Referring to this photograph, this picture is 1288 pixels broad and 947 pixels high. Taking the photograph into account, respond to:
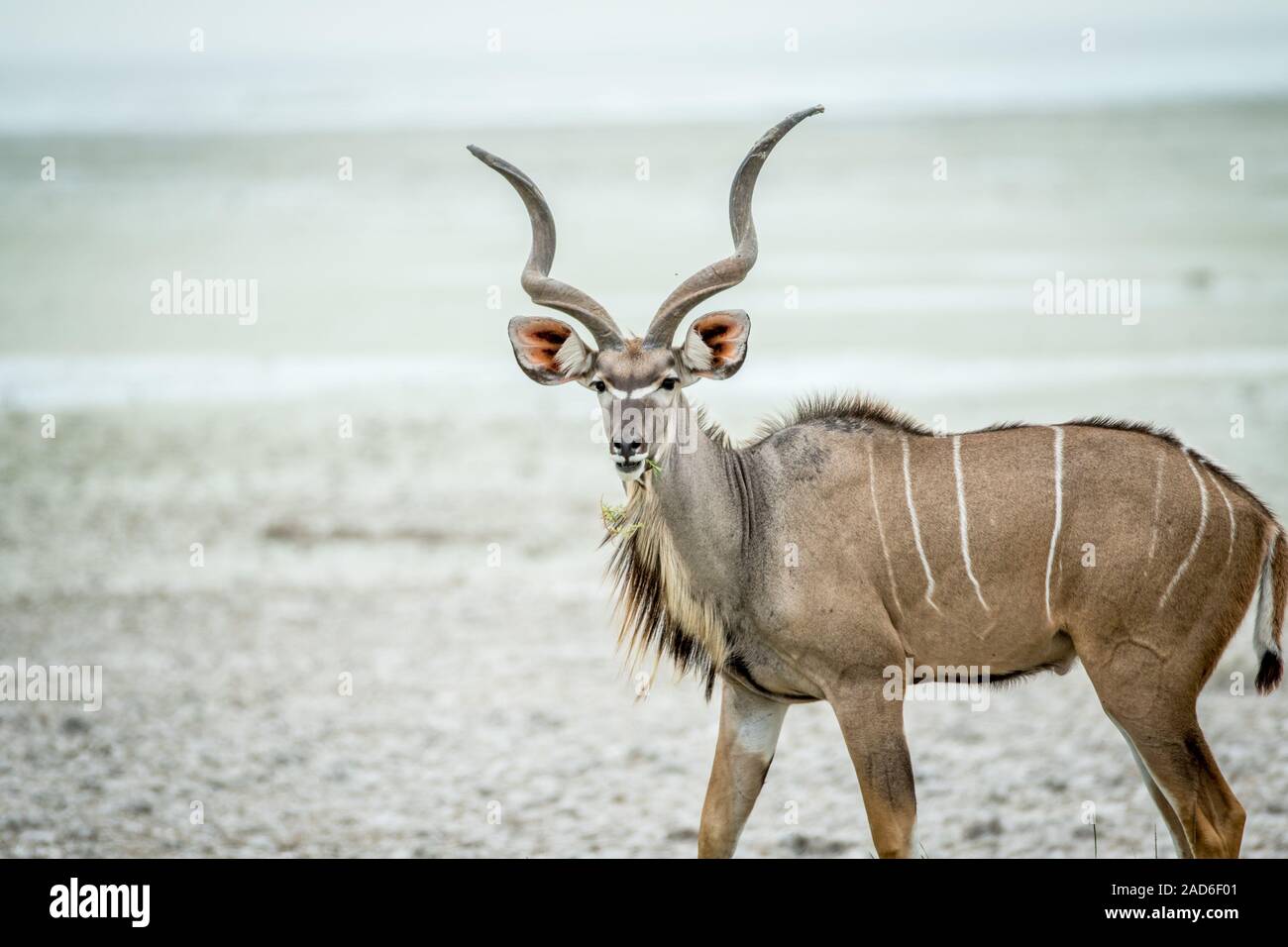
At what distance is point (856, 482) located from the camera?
6395 mm

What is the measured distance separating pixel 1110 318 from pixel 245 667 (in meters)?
14.2

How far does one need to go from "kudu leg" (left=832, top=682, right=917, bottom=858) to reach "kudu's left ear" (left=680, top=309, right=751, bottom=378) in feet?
4.19

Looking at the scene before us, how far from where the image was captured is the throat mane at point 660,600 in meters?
6.29

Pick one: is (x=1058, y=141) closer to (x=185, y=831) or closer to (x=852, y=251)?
(x=852, y=251)

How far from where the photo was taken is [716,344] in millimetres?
6219

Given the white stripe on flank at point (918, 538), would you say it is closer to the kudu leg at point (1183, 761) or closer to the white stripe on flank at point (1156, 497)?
the kudu leg at point (1183, 761)

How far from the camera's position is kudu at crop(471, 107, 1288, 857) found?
6.04 meters

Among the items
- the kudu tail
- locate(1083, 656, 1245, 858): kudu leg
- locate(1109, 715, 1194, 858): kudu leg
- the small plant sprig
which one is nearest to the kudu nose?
the small plant sprig

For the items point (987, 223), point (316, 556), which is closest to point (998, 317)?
point (987, 223)
